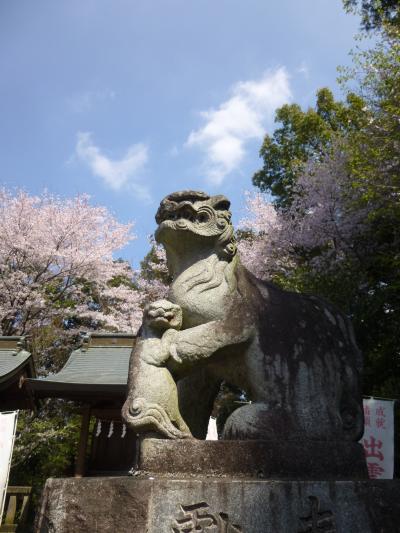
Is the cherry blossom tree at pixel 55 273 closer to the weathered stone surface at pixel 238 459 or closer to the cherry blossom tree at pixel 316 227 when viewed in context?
the cherry blossom tree at pixel 316 227

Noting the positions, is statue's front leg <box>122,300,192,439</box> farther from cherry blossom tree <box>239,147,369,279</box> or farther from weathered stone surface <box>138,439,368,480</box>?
cherry blossom tree <box>239,147,369,279</box>

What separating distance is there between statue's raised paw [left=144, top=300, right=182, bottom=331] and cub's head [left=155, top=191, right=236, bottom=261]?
0.45 m

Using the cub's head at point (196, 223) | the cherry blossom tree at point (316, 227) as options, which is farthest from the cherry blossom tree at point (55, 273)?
the cub's head at point (196, 223)

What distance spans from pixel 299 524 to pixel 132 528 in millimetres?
755

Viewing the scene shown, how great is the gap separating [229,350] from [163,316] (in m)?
0.41

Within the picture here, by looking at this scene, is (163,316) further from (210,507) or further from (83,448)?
(83,448)

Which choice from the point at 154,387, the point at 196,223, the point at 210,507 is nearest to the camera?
the point at 210,507

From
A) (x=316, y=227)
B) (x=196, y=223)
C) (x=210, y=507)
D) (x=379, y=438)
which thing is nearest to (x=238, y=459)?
(x=210, y=507)

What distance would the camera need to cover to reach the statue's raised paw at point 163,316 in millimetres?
2656

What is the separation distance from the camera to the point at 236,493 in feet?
7.13

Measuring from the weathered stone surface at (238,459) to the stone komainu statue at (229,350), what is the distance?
0.24ft

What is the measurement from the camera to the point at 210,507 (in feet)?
7.01

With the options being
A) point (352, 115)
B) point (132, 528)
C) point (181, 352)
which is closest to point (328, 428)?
point (181, 352)

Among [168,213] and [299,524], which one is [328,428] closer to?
[299,524]
